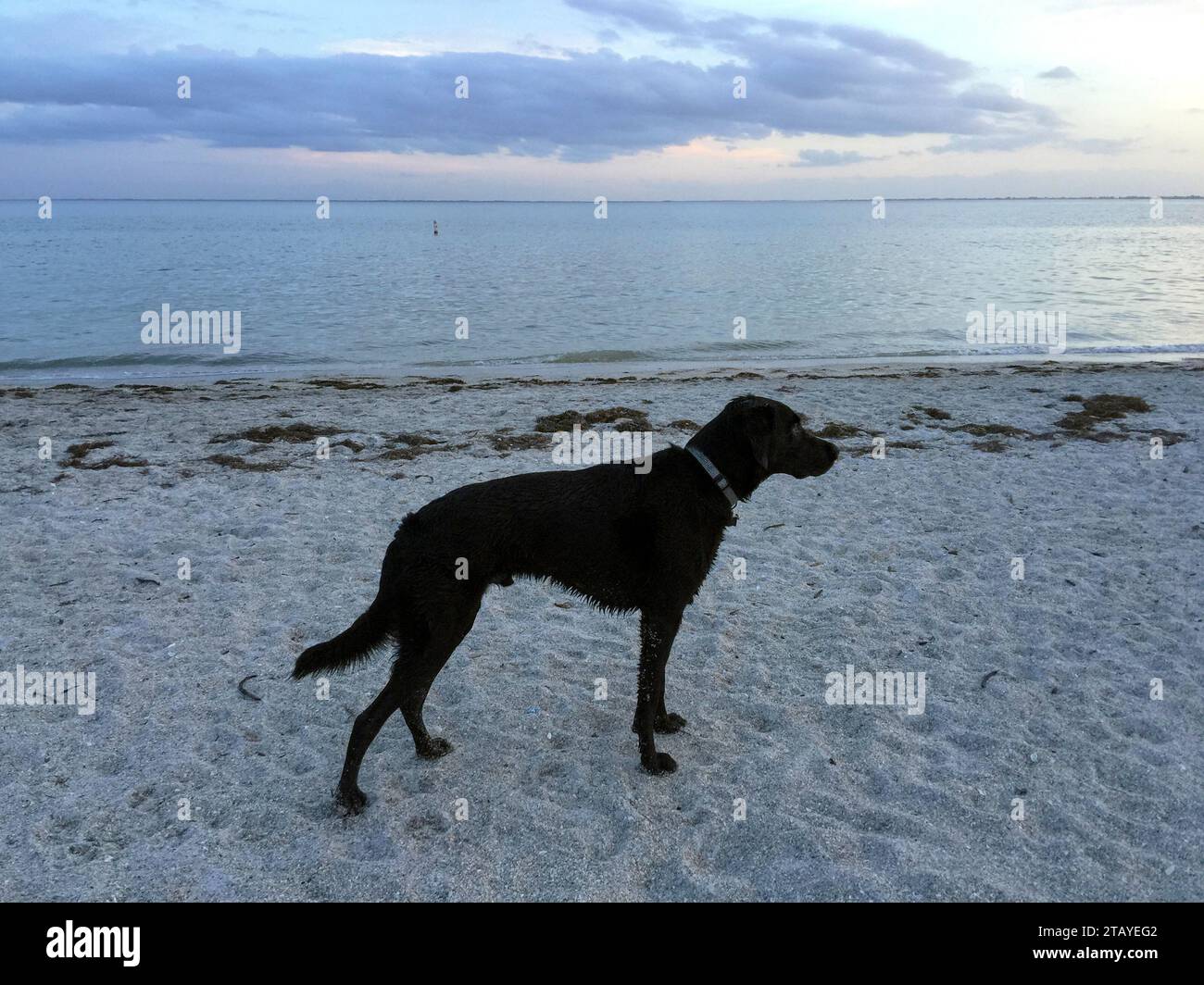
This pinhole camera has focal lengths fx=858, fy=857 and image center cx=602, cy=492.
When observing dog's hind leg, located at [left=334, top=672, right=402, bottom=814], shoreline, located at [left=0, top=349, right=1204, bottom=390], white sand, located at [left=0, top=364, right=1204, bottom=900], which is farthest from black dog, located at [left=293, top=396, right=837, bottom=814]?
shoreline, located at [left=0, top=349, right=1204, bottom=390]

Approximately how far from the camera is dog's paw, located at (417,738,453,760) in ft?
15.1

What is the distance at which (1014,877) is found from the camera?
3570mm

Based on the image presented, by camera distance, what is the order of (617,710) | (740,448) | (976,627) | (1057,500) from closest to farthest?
(740,448)
(617,710)
(976,627)
(1057,500)

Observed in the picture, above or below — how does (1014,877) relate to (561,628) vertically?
below

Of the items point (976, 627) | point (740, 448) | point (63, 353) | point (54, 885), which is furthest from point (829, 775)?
point (63, 353)

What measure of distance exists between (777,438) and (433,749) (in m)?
2.46

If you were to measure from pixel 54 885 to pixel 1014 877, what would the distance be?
3.98 metres

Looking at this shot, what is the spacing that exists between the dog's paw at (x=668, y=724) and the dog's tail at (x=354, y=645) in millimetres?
1624

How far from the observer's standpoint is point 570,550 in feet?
13.5

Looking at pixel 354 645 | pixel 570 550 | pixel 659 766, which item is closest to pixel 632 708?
pixel 659 766

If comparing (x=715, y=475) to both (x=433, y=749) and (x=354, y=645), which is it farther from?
(x=433, y=749)
